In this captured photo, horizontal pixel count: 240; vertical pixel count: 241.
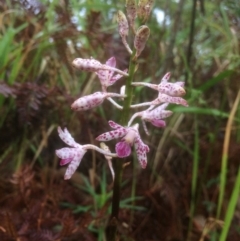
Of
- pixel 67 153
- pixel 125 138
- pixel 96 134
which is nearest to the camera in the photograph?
pixel 125 138

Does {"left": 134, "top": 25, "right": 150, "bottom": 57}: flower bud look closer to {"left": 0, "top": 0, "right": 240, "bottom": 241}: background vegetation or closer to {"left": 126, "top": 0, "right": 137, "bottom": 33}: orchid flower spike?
{"left": 126, "top": 0, "right": 137, "bottom": 33}: orchid flower spike

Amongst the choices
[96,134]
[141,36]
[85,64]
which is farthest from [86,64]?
[96,134]

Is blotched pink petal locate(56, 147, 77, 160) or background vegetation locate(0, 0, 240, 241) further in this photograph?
background vegetation locate(0, 0, 240, 241)

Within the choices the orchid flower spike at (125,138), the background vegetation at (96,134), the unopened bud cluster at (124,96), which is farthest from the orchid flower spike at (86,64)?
the background vegetation at (96,134)

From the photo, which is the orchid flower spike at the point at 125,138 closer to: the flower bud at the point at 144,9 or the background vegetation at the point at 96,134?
the flower bud at the point at 144,9

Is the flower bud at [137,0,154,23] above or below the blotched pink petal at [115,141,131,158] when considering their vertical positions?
above

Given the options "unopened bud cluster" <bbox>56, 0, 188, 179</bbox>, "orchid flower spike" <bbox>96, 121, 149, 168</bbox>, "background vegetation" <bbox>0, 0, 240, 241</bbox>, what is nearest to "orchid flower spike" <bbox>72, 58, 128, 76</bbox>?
"unopened bud cluster" <bbox>56, 0, 188, 179</bbox>

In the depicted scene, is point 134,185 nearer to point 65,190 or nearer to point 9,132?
point 65,190

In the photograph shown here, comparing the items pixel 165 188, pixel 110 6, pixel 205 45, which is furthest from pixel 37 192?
pixel 205 45

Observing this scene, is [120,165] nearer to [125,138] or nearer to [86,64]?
[125,138]
